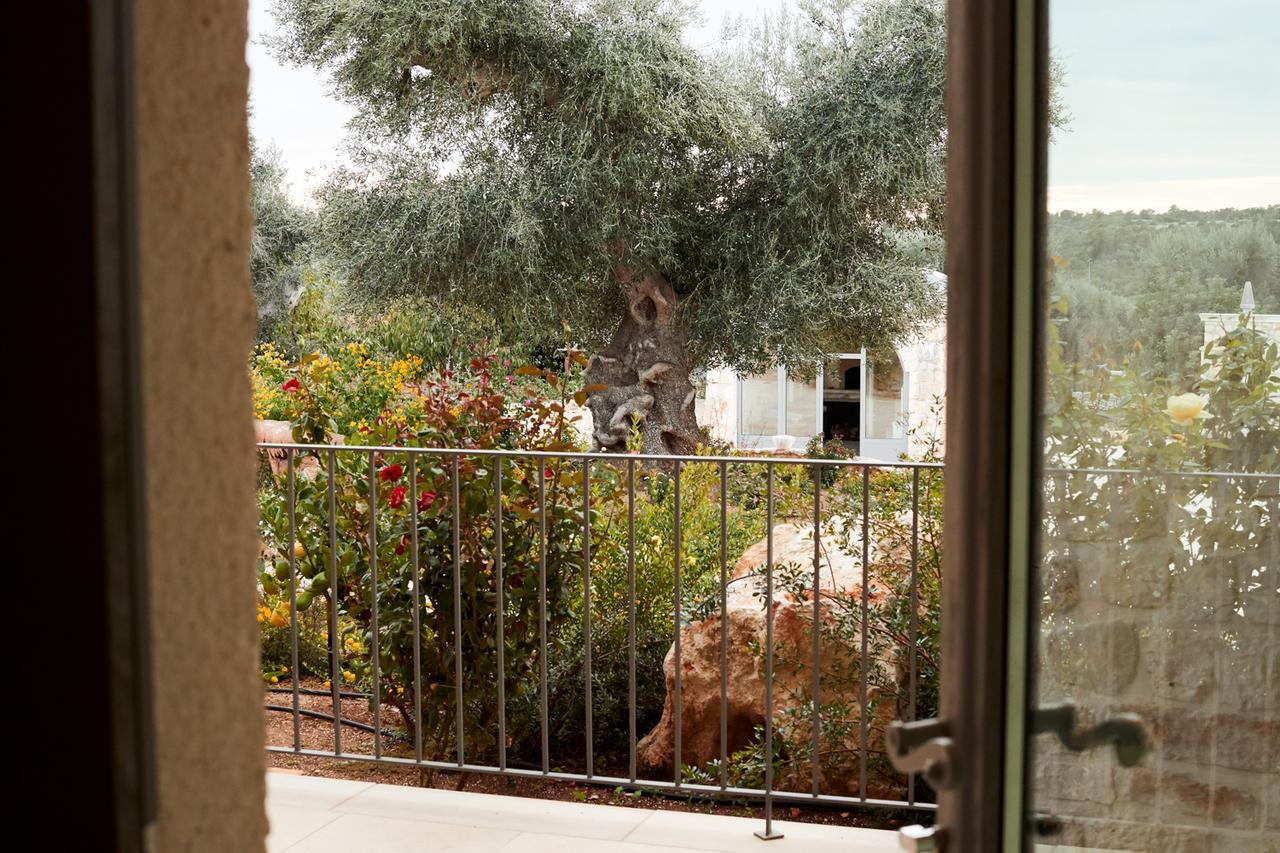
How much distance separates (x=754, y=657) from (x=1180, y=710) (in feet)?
10.2

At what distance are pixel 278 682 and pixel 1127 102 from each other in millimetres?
5451

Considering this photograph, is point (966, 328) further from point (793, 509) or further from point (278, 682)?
point (278, 682)

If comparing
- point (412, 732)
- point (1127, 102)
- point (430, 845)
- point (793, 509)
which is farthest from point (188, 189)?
point (793, 509)

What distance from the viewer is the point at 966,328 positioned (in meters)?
1.00

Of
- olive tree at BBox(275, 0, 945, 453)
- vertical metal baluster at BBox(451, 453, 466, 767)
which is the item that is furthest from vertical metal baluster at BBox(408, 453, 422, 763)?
olive tree at BBox(275, 0, 945, 453)

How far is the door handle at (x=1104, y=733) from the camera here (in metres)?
1.00

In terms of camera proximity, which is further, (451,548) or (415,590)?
(451,548)

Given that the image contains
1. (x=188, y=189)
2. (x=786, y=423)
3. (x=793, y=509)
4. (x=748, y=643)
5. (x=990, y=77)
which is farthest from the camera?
(x=786, y=423)

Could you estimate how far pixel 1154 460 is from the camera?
3.38 feet

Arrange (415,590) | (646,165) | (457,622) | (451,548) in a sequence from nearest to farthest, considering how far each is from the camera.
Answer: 1. (415,590)
2. (457,622)
3. (451,548)
4. (646,165)

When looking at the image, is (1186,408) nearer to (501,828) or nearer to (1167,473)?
(1167,473)

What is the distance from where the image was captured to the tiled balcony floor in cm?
287

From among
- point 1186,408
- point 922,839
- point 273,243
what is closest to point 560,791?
point 922,839

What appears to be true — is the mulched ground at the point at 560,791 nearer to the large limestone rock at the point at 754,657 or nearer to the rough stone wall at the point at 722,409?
the large limestone rock at the point at 754,657
